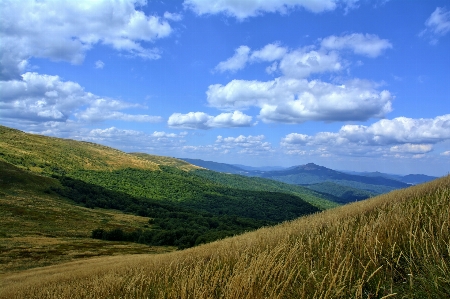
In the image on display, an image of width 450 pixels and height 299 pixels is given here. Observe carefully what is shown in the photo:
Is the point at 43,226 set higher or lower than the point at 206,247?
lower

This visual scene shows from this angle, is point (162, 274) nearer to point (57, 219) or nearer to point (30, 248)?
point (30, 248)

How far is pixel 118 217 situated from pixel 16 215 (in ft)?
118

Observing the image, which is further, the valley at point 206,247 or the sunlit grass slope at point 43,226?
the sunlit grass slope at point 43,226

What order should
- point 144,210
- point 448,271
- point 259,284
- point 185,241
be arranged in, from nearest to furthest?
point 448,271 → point 259,284 → point 185,241 → point 144,210

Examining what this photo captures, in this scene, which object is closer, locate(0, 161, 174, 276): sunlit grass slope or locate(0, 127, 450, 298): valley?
locate(0, 127, 450, 298): valley

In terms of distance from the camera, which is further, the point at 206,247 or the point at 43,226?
the point at 43,226

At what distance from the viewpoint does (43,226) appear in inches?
3504

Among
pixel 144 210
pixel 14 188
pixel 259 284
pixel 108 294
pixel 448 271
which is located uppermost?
pixel 448 271

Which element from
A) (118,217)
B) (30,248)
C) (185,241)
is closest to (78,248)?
(30,248)

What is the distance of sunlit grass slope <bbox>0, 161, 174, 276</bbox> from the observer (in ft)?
191

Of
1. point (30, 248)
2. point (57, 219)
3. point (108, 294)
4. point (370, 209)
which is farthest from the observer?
point (57, 219)

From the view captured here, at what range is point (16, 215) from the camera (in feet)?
311

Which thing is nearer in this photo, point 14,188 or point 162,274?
point 162,274

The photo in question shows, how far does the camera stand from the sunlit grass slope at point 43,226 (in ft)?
191
